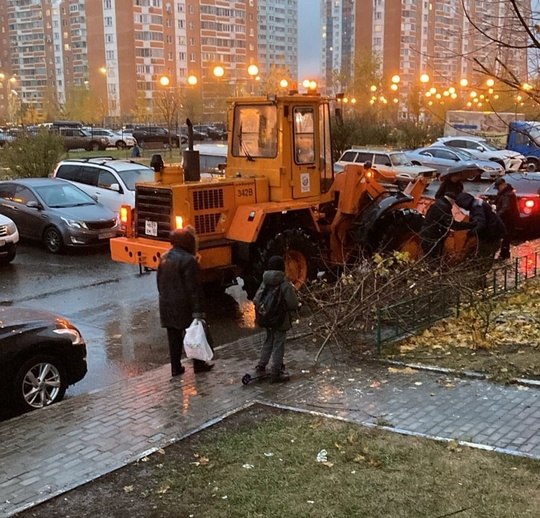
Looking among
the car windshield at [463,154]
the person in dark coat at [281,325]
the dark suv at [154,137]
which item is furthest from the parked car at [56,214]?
the dark suv at [154,137]

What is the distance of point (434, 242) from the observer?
33.8 feet

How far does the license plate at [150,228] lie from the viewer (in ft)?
33.3

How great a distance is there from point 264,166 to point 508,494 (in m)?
7.14

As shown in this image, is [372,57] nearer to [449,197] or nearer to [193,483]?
[449,197]

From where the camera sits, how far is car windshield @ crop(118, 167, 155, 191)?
17611 millimetres

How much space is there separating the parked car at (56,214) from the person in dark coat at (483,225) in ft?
25.7

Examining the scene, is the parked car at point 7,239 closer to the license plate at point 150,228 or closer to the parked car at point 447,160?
the license plate at point 150,228

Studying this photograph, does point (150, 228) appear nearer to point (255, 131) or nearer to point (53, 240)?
point (255, 131)

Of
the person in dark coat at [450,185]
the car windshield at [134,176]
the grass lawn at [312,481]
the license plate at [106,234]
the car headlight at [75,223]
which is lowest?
the grass lawn at [312,481]

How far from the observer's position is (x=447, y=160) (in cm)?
2977

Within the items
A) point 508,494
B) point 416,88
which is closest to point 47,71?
point 416,88

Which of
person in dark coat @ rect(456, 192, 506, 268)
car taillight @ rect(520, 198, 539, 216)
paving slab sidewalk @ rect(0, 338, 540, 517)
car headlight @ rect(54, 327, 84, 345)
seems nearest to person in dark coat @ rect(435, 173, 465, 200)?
person in dark coat @ rect(456, 192, 506, 268)

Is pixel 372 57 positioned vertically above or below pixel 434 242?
above

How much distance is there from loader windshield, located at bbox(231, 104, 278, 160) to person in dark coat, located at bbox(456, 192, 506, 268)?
315 centimetres
